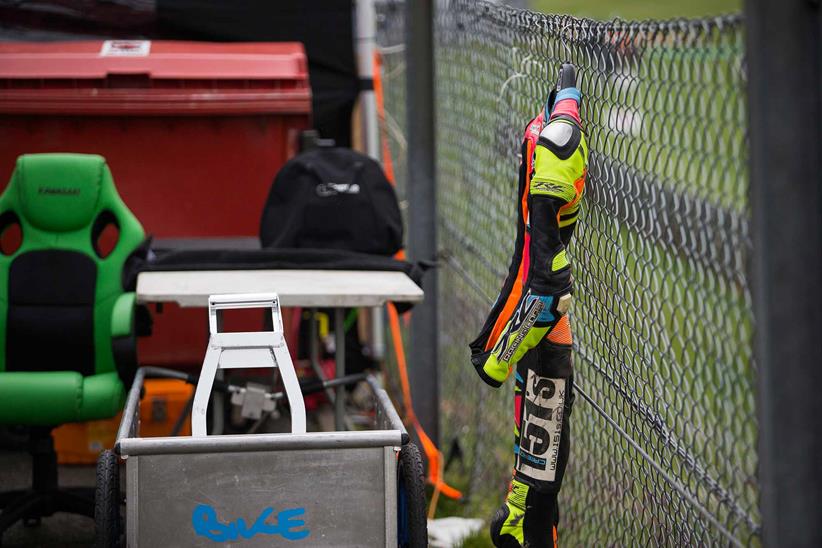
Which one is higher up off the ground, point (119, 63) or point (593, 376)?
point (119, 63)

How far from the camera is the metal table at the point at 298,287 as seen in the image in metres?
3.90

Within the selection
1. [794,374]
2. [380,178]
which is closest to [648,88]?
[794,374]

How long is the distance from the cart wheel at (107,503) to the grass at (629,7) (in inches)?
1037

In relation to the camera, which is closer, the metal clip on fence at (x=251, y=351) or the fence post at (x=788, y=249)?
the fence post at (x=788, y=249)

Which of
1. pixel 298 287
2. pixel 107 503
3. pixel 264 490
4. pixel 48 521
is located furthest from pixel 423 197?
pixel 107 503

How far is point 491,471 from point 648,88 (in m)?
2.58

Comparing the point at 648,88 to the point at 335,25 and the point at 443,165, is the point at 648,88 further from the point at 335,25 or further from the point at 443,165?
the point at 335,25

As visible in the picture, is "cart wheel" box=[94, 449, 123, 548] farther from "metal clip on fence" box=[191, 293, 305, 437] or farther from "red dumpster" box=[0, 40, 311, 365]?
"red dumpster" box=[0, 40, 311, 365]

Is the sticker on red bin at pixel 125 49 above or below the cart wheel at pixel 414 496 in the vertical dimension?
above

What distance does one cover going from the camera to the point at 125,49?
5.65 m

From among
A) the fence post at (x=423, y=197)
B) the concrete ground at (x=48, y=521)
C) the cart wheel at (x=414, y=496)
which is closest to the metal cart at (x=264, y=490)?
the cart wheel at (x=414, y=496)

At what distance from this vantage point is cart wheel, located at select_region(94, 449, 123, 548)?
323 centimetres

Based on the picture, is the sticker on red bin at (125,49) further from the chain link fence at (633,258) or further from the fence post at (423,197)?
the chain link fence at (633,258)

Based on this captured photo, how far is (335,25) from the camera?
6820mm
